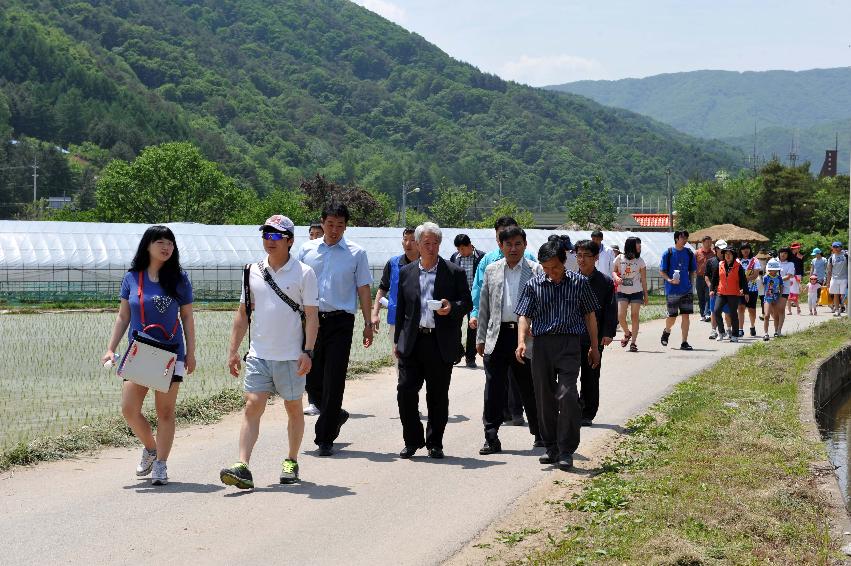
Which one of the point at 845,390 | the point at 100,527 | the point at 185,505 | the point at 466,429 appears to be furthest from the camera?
the point at 845,390

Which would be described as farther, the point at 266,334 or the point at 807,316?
the point at 807,316

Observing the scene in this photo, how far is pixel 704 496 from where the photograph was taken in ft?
23.7

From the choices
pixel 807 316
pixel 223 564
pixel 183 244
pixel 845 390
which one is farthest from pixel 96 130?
pixel 223 564

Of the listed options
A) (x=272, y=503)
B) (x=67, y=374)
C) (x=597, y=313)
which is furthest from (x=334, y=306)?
(x=67, y=374)

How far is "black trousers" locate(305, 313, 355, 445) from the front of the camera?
9.27 meters

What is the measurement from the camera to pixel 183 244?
149ft

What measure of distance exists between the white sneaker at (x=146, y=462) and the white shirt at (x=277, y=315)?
1077mm

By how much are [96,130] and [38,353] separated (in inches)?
5470

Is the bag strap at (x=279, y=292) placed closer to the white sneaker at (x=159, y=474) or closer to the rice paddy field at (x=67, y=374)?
the white sneaker at (x=159, y=474)

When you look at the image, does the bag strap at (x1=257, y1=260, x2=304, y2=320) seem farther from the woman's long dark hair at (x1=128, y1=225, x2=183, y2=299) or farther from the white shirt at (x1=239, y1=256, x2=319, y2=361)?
the woman's long dark hair at (x1=128, y1=225, x2=183, y2=299)

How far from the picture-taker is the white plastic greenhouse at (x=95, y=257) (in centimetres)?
4122

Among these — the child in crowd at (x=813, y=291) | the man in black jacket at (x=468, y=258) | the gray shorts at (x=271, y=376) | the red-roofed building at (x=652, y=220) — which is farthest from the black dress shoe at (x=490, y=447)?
the red-roofed building at (x=652, y=220)

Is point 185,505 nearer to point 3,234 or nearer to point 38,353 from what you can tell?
point 38,353

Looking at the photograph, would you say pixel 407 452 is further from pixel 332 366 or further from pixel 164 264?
pixel 164 264
